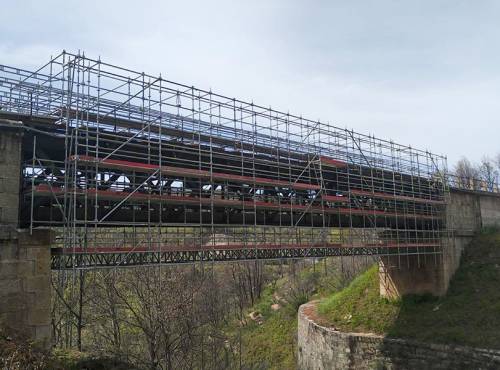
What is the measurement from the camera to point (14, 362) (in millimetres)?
10070

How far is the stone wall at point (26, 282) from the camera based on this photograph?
1208 cm

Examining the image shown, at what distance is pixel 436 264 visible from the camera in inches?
1090

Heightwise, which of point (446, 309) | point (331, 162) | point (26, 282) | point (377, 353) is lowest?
point (377, 353)

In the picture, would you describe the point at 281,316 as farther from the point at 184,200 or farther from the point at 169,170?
the point at 169,170

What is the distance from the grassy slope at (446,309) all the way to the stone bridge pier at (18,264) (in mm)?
16976

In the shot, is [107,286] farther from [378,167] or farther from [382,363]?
[378,167]

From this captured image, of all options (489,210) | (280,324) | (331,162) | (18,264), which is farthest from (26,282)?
(489,210)

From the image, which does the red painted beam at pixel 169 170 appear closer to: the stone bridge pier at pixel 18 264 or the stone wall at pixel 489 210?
the stone bridge pier at pixel 18 264

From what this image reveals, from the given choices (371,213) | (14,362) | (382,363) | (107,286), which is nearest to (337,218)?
(371,213)

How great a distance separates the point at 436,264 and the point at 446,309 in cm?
358

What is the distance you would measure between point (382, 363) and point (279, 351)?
35.2ft

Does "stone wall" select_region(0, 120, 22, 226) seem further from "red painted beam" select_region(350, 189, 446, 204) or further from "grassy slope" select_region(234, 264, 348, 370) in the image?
"grassy slope" select_region(234, 264, 348, 370)

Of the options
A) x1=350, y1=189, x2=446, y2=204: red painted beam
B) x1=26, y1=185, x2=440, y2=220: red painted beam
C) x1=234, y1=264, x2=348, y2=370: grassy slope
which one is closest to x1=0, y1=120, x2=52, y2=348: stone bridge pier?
x1=26, y1=185, x2=440, y2=220: red painted beam

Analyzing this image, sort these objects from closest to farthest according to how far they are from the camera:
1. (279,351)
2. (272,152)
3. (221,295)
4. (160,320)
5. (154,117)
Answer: (154,117) < (160,320) < (272,152) < (279,351) < (221,295)
